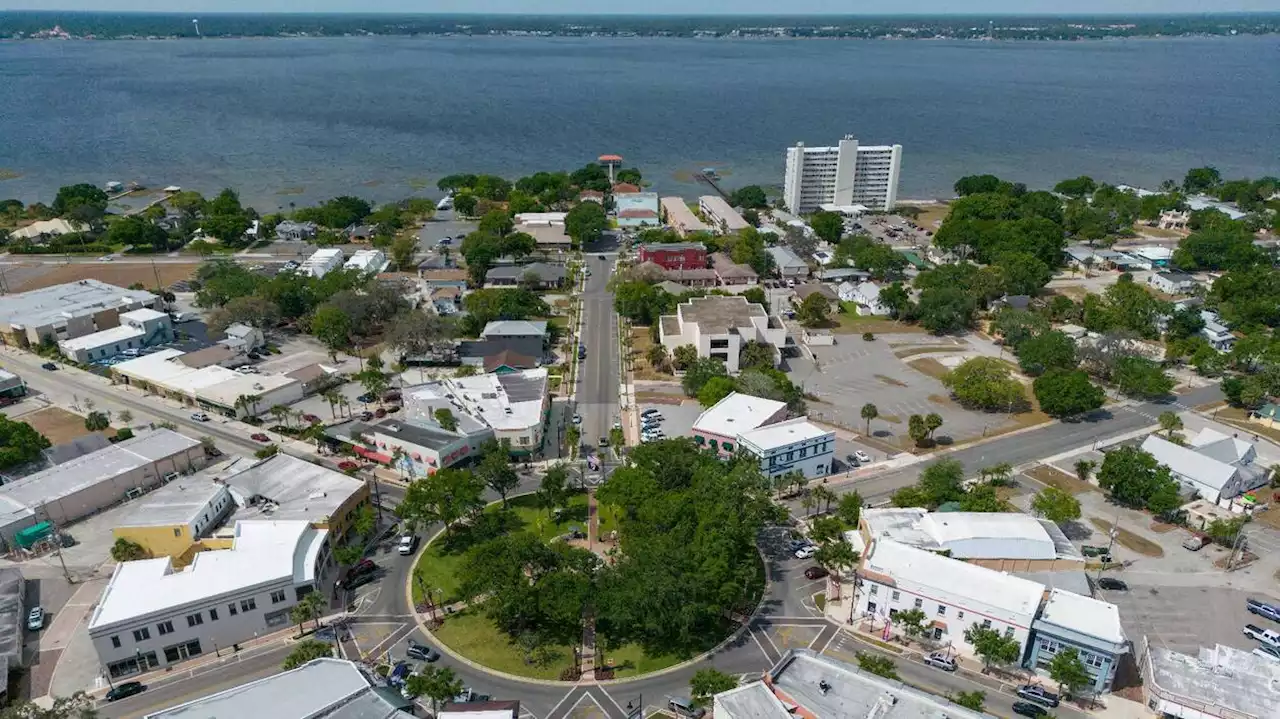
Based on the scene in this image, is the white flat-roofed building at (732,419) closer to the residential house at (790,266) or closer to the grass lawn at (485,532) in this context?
the grass lawn at (485,532)

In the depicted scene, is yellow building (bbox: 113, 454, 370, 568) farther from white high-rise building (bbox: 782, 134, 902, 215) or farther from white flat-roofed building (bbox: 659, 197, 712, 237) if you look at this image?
white high-rise building (bbox: 782, 134, 902, 215)

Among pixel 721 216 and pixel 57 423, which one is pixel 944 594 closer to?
pixel 57 423

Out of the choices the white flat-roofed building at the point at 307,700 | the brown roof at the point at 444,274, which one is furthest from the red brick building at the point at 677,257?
the white flat-roofed building at the point at 307,700

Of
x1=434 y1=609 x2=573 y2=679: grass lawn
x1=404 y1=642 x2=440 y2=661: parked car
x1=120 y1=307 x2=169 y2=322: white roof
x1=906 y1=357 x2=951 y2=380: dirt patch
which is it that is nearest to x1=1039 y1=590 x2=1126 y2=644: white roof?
x1=434 y1=609 x2=573 y2=679: grass lawn

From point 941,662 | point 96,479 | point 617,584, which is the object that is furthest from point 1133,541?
point 96,479

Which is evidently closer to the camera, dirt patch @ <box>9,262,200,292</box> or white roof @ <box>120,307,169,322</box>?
white roof @ <box>120,307,169,322</box>

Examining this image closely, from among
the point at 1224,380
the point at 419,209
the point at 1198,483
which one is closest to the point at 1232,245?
the point at 1224,380

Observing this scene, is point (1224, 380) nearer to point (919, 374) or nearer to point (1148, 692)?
point (919, 374)
